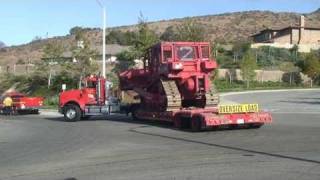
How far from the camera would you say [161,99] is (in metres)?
29.2

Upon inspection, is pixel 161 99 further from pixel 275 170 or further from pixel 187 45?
pixel 275 170

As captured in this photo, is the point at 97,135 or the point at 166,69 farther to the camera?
the point at 166,69

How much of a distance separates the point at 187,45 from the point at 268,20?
141 m

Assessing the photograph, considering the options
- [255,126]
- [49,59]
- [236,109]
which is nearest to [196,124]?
[236,109]

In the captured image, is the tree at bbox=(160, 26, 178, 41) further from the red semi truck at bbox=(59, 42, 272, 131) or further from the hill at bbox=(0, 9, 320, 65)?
the red semi truck at bbox=(59, 42, 272, 131)

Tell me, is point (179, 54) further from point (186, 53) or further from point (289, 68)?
point (289, 68)

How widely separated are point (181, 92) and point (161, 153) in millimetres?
11685

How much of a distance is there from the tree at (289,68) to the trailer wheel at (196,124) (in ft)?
194

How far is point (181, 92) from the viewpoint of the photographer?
29.2 m

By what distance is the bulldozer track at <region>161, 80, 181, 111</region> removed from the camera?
91.0ft

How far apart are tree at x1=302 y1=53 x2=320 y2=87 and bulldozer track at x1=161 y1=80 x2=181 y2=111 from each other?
54991 mm

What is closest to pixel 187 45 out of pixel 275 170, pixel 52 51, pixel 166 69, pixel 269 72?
pixel 166 69

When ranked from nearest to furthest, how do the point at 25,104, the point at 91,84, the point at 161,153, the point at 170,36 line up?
the point at 161,153 → the point at 91,84 → the point at 25,104 → the point at 170,36

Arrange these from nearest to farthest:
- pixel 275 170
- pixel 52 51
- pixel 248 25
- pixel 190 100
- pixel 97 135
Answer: pixel 275 170 → pixel 97 135 → pixel 190 100 → pixel 52 51 → pixel 248 25
